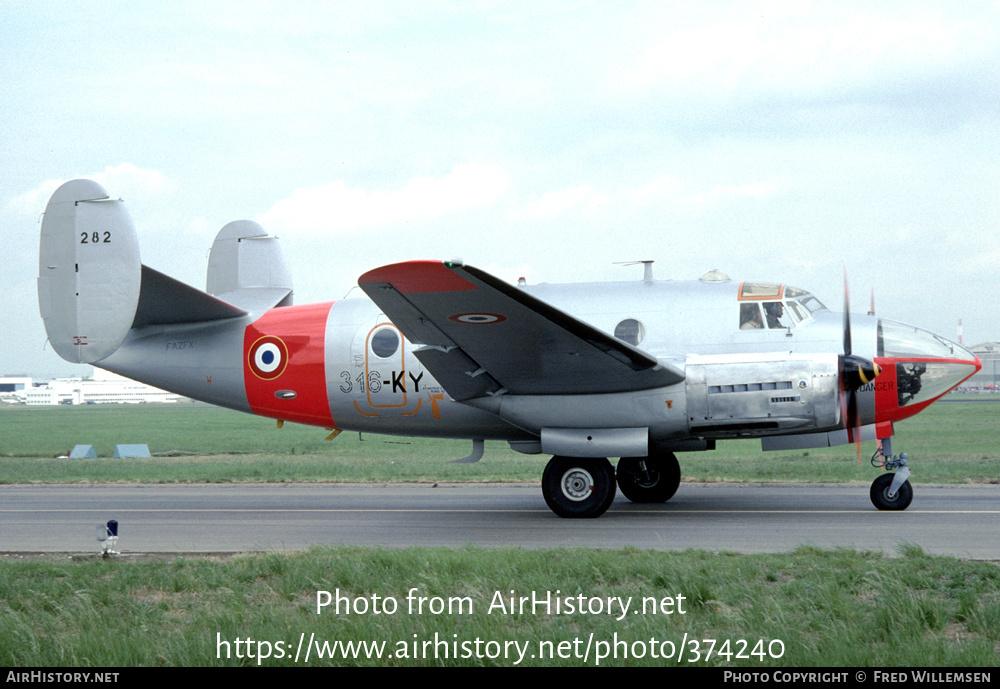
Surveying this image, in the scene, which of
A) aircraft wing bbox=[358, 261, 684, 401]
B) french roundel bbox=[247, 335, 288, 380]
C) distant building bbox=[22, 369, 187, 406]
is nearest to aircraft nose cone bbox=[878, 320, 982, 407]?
aircraft wing bbox=[358, 261, 684, 401]

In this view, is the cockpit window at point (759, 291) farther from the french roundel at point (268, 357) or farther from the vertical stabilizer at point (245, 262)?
the vertical stabilizer at point (245, 262)

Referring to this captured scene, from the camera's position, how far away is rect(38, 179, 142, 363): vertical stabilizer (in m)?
15.4

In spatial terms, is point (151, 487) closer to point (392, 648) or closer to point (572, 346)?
point (572, 346)

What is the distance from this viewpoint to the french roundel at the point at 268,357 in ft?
54.9

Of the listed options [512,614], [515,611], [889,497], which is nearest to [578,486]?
[889,497]

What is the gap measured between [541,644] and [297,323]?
37.9 ft

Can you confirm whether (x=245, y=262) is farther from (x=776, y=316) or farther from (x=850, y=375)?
(x=850, y=375)

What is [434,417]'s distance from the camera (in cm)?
1602

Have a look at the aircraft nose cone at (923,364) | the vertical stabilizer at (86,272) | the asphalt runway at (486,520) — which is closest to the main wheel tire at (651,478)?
the asphalt runway at (486,520)

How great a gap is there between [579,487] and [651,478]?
2866mm

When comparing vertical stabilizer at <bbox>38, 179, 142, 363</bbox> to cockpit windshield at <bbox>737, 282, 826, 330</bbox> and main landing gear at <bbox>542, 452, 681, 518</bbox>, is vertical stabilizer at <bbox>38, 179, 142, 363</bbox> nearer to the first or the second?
main landing gear at <bbox>542, 452, 681, 518</bbox>

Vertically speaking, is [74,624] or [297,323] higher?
[297,323]

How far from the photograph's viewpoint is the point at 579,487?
47.1 feet
